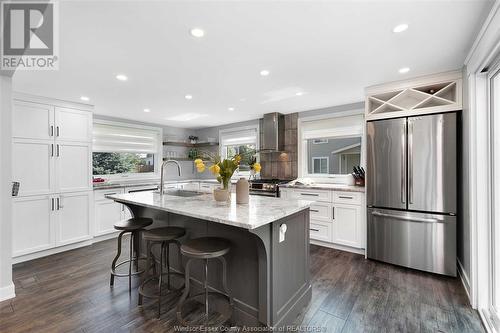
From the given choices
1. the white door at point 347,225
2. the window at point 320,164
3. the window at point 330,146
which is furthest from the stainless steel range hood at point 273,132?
the white door at point 347,225

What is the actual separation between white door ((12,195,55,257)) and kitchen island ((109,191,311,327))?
81.5 inches

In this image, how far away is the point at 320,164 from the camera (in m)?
4.31

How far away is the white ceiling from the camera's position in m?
1.51

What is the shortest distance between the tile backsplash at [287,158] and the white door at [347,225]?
1309 millimetres

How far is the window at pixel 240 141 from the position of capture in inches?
205

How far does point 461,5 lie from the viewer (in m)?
1.48

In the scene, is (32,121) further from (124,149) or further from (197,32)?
(197,32)

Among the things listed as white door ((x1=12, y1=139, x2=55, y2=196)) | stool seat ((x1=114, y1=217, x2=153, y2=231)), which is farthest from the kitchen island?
white door ((x1=12, y1=139, x2=55, y2=196))

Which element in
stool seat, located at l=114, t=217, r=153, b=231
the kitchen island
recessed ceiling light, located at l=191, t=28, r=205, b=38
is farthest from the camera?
stool seat, located at l=114, t=217, r=153, b=231

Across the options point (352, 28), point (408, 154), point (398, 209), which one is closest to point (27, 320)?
point (352, 28)

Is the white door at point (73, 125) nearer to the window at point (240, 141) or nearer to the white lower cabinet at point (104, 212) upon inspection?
the white lower cabinet at point (104, 212)

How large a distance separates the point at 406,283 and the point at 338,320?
1.13 metres

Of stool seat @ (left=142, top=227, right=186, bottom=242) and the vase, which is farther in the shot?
the vase

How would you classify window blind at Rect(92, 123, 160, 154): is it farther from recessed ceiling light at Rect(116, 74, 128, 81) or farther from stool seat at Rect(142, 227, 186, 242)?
stool seat at Rect(142, 227, 186, 242)
